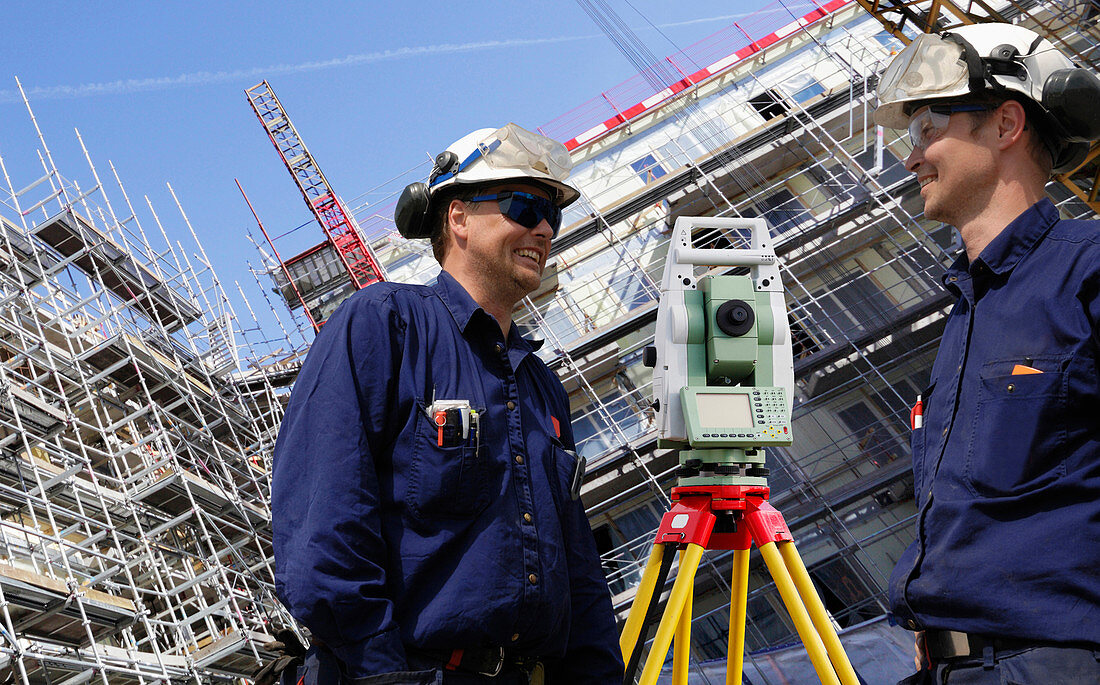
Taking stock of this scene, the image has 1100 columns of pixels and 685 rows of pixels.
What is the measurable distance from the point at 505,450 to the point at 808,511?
1075cm

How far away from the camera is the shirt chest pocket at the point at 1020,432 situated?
182 cm

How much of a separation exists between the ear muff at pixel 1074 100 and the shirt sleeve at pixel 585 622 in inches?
63.3

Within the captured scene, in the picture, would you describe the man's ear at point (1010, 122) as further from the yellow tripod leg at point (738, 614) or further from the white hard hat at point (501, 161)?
the yellow tripod leg at point (738, 614)

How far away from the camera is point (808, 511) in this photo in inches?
474

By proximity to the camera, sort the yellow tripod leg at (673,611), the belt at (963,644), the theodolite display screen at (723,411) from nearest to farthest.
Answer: the belt at (963,644) → the yellow tripod leg at (673,611) → the theodolite display screen at (723,411)

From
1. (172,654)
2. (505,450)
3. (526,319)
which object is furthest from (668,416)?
(526,319)

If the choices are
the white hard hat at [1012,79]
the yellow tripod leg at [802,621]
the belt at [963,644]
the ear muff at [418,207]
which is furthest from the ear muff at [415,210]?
the yellow tripod leg at [802,621]

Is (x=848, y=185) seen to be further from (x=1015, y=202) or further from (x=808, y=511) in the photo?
(x=1015, y=202)

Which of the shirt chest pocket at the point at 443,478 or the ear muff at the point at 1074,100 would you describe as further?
the ear muff at the point at 1074,100

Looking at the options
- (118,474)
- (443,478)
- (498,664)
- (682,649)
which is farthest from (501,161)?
(118,474)

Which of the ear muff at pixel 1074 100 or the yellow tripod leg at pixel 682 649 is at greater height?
the ear muff at pixel 1074 100

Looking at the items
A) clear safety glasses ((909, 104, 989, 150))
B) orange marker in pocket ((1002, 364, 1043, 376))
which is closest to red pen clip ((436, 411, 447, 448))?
orange marker in pocket ((1002, 364, 1043, 376))

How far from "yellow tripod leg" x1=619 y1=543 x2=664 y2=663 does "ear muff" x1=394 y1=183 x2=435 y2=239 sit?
2.27m

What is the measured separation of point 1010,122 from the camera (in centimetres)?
225
